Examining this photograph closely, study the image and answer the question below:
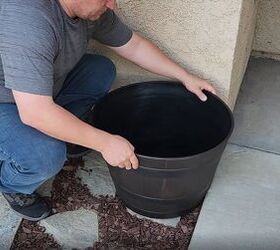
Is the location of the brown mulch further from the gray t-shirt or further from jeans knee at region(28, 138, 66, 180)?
the gray t-shirt

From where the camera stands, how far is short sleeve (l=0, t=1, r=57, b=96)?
5.10 feet

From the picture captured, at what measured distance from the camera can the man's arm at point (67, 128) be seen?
163cm

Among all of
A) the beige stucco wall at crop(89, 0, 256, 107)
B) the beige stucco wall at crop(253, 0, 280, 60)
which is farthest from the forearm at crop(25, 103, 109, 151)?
the beige stucco wall at crop(253, 0, 280, 60)

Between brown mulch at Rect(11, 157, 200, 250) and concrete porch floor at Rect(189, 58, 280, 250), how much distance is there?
82mm

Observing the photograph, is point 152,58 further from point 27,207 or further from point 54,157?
point 27,207

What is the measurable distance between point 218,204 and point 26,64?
109cm

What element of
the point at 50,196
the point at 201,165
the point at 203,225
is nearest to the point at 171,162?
the point at 201,165

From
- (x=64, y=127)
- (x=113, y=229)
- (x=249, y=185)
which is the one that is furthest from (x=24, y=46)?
(x=249, y=185)

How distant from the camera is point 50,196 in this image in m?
2.23

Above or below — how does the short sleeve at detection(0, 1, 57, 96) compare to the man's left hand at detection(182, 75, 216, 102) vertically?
above

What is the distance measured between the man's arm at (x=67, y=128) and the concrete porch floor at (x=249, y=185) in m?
0.55

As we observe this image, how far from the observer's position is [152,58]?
2.12m

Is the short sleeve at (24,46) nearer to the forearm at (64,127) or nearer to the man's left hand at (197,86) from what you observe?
the forearm at (64,127)

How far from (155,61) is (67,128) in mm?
628
